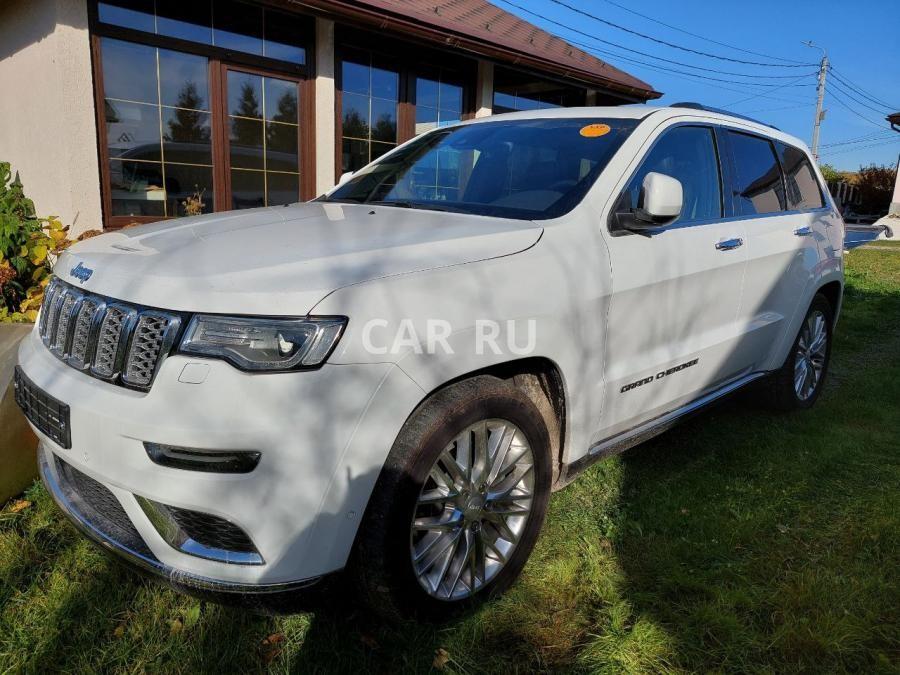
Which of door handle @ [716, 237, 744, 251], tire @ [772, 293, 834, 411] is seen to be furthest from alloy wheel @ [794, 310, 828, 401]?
door handle @ [716, 237, 744, 251]

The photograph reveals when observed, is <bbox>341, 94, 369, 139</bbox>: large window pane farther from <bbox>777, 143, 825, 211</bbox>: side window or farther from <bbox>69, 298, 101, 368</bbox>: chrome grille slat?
<bbox>69, 298, 101, 368</bbox>: chrome grille slat

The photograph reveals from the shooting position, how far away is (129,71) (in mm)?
6645

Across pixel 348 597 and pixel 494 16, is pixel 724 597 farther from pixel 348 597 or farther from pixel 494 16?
pixel 494 16

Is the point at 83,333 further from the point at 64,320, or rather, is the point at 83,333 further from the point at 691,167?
the point at 691,167

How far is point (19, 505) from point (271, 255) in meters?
1.96

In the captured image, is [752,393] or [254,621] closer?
[254,621]

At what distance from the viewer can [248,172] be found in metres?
7.72

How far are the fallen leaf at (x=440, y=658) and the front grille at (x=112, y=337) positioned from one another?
1250 mm

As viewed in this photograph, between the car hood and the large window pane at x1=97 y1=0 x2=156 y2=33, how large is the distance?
4.93m

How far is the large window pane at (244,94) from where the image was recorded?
293 inches

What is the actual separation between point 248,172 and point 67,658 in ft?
20.9

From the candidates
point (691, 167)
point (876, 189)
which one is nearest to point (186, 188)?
point (691, 167)

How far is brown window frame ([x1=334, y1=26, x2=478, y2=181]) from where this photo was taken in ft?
27.6

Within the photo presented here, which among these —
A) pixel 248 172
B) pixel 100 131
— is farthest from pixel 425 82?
pixel 100 131
